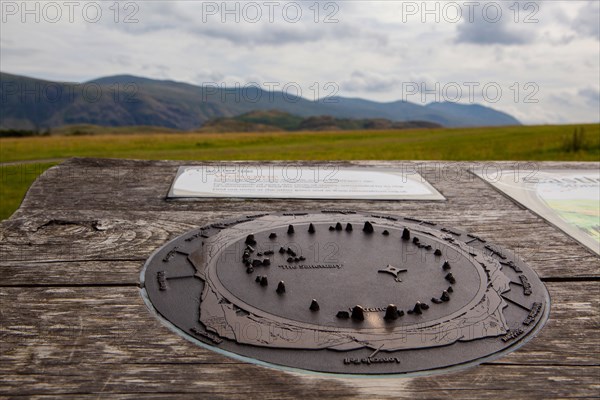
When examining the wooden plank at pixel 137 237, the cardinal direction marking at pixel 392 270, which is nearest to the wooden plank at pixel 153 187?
the wooden plank at pixel 137 237

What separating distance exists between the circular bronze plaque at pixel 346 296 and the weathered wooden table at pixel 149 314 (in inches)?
3.5

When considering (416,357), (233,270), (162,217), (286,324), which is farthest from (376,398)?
(162,217)

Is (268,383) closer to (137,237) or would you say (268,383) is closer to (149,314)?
(149,314)

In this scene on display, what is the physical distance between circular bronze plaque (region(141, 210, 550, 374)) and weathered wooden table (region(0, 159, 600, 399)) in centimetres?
9

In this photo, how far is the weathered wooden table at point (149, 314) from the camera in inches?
83.7

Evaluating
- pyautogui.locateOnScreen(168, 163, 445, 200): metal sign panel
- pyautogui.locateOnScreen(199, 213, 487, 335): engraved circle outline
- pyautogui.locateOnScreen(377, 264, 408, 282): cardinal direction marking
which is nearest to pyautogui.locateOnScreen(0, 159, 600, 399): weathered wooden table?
pyautogui.locateOnScreen(168, 163, 445, 200): metal sign panel

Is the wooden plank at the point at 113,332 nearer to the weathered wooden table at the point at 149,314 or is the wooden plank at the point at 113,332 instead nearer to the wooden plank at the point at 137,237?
the weathered wooden table at the point at 149,314

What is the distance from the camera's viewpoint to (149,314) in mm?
2641

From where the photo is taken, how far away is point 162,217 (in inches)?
165

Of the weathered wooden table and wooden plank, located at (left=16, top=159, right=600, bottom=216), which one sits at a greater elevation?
wooden plank, located at (left=16, top=159, right=600, bottom=216)

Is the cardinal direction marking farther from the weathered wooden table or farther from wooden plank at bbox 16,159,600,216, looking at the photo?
wooden plank at bbox 16,159,600,216

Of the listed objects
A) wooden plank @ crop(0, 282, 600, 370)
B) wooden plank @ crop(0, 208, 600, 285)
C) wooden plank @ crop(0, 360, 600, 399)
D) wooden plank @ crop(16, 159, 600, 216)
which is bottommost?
wooden plank @ crop(0, 360, 600, 399)

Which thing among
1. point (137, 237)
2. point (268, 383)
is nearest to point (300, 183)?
point (137, 237)

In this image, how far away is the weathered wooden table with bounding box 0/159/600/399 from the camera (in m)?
2.12
